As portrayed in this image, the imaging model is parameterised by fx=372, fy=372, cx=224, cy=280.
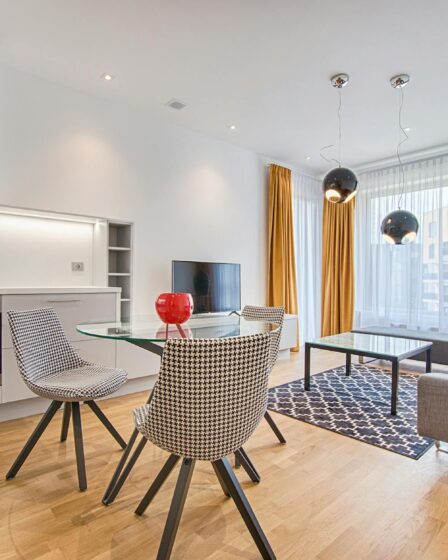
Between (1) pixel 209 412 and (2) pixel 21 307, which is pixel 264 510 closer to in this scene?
(1) pixel 209 412

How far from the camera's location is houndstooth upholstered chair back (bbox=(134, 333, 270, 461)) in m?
1.30

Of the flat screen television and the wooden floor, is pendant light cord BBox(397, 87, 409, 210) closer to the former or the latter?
the flat screen television

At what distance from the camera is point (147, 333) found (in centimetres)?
201

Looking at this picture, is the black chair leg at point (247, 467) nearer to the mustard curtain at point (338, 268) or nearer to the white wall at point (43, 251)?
the white wall at point (43, 251)

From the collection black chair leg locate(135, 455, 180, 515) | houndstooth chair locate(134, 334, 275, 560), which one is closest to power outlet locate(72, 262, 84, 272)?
black chair leg locate(135, 455, 180, 515)

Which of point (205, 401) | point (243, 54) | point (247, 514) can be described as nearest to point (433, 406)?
point (247, 514)

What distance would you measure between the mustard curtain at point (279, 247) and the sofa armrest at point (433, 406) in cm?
317

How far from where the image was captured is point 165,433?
4.53 ft

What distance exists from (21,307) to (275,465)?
2.22 meters

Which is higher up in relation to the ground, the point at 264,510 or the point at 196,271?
the point at 196,271

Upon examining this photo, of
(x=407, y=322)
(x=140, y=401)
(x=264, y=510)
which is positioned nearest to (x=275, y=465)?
(x=264, y=510)

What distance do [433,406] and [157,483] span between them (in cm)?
163

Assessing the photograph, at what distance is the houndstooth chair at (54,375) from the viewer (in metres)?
2.00

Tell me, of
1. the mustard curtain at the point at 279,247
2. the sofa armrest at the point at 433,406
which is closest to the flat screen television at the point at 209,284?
the mustard curtain at the point at 279,247
